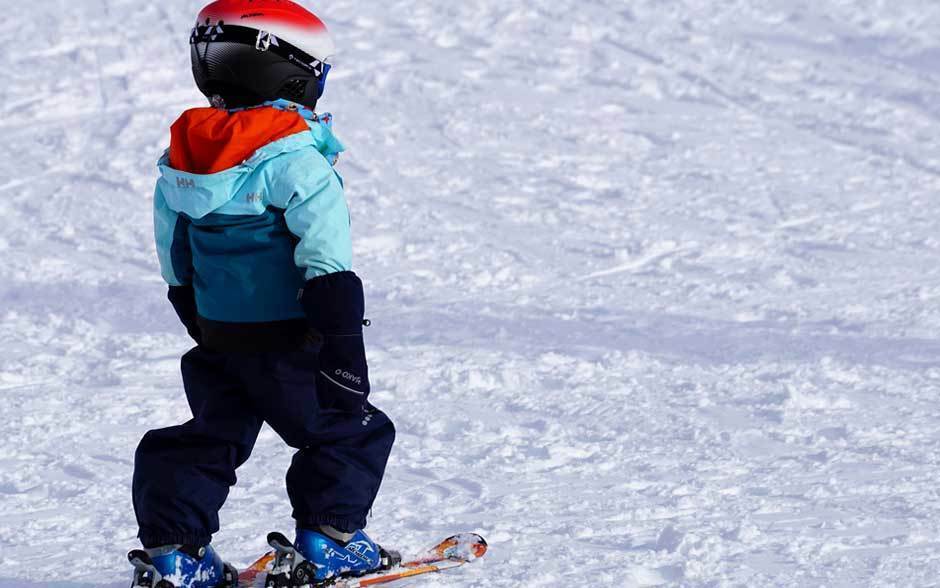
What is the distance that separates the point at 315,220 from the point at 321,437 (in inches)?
21.9

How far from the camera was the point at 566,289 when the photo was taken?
6527 mm

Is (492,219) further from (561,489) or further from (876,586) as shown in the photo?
(876,586)

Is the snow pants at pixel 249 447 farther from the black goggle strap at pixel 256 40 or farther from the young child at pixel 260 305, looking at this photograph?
the black goggle strap at pixel 256 40

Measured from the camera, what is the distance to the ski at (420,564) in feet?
10.5

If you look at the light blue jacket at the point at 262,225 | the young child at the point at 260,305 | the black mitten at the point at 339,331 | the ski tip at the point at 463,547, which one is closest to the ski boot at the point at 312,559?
the young child at the point at 260,305

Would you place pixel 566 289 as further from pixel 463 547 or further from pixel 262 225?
pixel 262 225

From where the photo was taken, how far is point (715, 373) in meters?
5.33

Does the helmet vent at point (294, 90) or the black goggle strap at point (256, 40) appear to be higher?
the black goggle strap at point (256, 40)

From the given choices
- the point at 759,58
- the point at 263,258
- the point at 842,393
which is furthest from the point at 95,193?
the point at 759,58

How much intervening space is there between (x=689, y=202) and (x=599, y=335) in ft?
8.63

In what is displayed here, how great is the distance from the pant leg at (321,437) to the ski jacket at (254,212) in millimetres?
91

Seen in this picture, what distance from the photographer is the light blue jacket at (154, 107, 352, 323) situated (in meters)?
2.71

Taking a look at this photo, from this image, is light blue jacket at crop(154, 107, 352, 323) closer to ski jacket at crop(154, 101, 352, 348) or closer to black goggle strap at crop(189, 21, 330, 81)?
ski jacket at crop(154, 101, 352, 348)

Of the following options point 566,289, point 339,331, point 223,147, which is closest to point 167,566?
point 339,331
